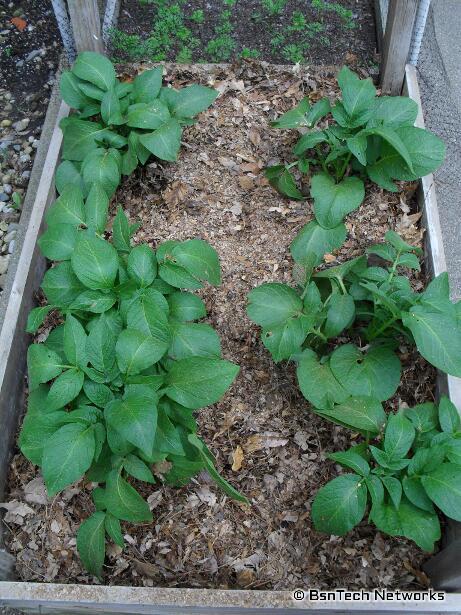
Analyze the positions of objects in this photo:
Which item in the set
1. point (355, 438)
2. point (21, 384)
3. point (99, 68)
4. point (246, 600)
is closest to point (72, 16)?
point (99, 68)

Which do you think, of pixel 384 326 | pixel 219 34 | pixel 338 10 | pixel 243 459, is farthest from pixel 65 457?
pixel 338 10

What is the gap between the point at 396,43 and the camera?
308cm

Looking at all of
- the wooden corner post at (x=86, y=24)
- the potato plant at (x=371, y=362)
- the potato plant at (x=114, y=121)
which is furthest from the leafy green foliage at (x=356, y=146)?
the wooden corner post at (x=86, y=24)

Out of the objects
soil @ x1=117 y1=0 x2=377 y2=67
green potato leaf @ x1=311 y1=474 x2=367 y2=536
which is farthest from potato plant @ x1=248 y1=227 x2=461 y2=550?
soil @ x1=117 y1=0 x2=377 y2=67

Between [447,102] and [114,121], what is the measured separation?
6.46 ft

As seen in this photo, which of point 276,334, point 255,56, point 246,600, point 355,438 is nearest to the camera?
point 246,600

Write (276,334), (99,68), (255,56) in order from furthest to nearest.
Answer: (255,56), (99,68), (276,334)

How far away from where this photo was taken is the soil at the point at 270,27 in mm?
3500

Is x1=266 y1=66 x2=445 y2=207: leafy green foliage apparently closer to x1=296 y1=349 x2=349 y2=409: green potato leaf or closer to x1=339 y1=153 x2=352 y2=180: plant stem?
x1=339 y1=153 x2=352 y2=180: plant stem

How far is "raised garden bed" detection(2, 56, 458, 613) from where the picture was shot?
2.23 metres

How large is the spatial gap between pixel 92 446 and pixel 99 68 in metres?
1.81

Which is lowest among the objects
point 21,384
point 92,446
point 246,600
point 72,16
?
point 246,600

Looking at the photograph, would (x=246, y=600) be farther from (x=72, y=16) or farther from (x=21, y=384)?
(x=72, y=16)

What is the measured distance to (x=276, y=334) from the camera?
2.28 metres
